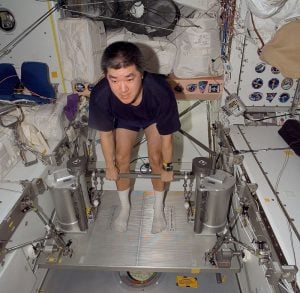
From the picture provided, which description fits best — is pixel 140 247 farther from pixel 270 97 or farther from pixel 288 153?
pixel 270 97

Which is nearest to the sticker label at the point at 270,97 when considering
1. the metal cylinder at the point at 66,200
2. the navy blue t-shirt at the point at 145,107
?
the navy blue t-shirt at the point at 145,107

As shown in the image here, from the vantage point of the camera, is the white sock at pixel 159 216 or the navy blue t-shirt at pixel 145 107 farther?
the white sock at pixel 159 216

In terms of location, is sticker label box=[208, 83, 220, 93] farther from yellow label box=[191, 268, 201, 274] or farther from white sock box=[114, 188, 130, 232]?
yellow label box=[191, 268, 201, 274]

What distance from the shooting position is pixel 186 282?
6.02 ft

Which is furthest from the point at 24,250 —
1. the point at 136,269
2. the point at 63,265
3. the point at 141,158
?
the point at 141,158

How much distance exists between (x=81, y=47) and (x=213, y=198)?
5.22 feet

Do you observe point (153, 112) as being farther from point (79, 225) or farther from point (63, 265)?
point (63, 265)

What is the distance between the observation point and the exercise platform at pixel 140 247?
1.74 m

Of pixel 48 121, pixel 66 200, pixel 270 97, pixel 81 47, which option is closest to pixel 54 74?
pixel 81 47

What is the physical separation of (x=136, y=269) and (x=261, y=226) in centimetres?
84

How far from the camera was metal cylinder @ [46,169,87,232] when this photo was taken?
169cm

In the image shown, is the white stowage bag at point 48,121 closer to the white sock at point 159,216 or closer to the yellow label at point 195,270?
the white sock at point 159,216

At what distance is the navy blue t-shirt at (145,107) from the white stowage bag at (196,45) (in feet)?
2.98

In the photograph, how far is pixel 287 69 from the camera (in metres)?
1.66
